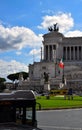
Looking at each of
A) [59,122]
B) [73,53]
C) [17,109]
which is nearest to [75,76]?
[73,53]

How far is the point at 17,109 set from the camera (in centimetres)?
1371

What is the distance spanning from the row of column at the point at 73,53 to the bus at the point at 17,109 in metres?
137

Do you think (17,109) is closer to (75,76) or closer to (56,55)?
(75,76)

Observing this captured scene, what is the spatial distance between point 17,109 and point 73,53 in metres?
139

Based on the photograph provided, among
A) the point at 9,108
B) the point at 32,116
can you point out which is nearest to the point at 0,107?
the point at 9,108

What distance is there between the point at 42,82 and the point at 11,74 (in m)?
69.8

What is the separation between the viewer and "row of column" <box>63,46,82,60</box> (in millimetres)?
151000

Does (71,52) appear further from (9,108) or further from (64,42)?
(9,108)

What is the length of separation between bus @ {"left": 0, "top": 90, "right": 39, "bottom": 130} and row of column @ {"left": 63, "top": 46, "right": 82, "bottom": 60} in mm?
137015

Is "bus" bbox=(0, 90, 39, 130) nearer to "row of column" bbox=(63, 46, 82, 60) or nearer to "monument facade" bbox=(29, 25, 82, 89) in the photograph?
"monument facade" bbox=(29, 25, 82, 89)

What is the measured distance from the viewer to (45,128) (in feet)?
73.9

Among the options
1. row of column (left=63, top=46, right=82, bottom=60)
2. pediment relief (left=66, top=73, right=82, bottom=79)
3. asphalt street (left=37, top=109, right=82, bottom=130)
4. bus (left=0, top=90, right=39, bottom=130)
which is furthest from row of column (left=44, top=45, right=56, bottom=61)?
bus (left=0, top=90, right=39, bottom=130)

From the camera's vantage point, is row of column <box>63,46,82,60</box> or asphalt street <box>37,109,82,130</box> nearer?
asphalt street <box>37,109,82,130</box>

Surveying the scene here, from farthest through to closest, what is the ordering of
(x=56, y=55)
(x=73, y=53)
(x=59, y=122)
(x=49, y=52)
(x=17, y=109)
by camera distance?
(x=49, y=52), (x=73, y=53), (x=56, y=55), (x=59, y=122), (x=17, y=109)
